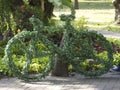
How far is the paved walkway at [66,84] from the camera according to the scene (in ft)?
21.9

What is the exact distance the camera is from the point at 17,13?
35.1ft

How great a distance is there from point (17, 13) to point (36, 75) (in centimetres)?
389

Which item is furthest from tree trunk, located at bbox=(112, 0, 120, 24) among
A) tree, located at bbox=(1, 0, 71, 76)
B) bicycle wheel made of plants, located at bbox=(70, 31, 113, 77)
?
bicycle wheel made of plants, located at bbox=(70, 31, 113, 77)

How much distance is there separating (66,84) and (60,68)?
54cm

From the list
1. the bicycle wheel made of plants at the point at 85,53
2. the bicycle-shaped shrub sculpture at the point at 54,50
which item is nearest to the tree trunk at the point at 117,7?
the bicycle-shaped shrub sculpture at the point at 54,50

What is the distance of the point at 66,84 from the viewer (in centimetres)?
691

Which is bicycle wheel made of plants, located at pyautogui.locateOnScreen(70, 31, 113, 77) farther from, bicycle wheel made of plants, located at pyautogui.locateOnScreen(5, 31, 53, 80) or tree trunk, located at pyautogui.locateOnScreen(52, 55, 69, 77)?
bicycle wheel made of plants, located at pyautogui.locateOnScreen(5, 31, 53, 80)

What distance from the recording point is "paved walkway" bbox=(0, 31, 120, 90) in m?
6.66

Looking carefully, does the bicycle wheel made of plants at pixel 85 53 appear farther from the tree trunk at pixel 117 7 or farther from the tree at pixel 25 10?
the tree trunk at pixel 117 7

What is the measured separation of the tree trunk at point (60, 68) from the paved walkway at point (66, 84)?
13 centimetres

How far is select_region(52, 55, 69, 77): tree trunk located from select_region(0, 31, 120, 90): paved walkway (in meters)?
0.13

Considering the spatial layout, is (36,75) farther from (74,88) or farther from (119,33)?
(119,33)

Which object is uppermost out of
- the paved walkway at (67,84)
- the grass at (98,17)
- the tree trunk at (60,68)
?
the tree trunk at (60,68)

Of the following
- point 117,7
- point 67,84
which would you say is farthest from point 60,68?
point 117,7
